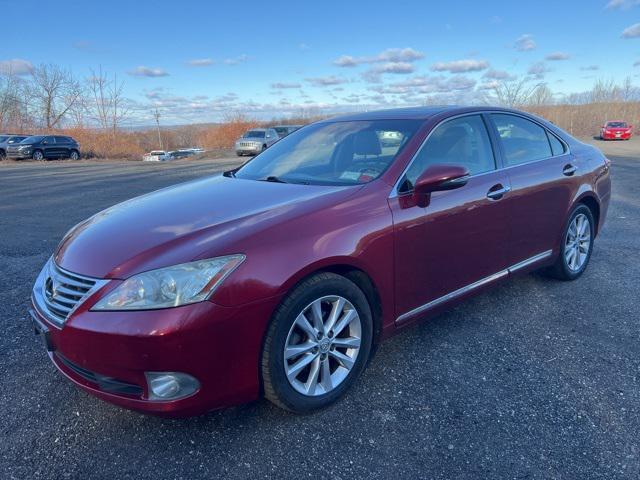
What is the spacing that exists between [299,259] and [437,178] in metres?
1.01

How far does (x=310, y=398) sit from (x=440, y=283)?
1.18 meters

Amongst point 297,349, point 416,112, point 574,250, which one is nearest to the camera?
point 297,349

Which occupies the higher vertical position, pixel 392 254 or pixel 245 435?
pixel 392 254

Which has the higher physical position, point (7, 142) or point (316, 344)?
point (7, 142)

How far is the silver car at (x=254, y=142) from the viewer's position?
27867mm

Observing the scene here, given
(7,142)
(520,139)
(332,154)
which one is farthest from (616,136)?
(7,142)

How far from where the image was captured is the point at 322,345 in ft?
8.16

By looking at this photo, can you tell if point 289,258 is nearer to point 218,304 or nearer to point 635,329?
point 218,304

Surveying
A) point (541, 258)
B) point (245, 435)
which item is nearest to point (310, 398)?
point (245, 435)

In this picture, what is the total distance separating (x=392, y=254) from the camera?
271cm

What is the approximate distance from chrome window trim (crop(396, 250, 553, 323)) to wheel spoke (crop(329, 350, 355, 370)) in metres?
0.44

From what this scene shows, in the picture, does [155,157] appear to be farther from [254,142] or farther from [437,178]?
Answer: [437,178]

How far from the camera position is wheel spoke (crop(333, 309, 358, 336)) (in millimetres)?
2539

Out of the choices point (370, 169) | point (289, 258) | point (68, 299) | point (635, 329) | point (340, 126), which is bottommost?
point (635, 329)
